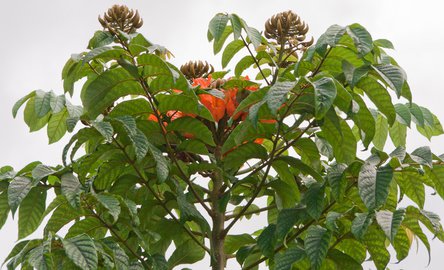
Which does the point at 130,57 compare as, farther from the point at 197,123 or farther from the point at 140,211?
the point at 140,211

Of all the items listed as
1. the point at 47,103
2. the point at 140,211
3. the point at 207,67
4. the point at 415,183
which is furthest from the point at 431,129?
the point at 47,103

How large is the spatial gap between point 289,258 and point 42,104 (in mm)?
875

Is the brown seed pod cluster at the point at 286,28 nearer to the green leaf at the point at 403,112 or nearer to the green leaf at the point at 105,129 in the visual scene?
the green leaf at the point at 403,112

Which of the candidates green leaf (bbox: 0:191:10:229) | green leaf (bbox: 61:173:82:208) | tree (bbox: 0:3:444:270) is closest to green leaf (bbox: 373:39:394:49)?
tree (bbox: 0:3:444:270)

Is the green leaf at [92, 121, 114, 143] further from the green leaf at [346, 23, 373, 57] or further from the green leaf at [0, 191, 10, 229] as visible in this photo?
the green leaf at [346, 23, 373, 57]

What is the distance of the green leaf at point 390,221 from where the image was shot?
→ 7.50 feet

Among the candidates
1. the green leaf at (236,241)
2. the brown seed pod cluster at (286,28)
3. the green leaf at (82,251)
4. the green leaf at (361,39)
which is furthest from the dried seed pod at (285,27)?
the green leaf at (82,251)

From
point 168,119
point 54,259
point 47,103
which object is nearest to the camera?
point 54,259

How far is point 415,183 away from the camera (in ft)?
8.38

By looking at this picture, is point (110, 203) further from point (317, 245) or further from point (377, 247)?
point (377, 247)

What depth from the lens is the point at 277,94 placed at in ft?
7.63

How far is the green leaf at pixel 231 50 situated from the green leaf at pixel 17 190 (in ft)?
2.87

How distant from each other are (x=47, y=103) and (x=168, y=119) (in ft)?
1.30

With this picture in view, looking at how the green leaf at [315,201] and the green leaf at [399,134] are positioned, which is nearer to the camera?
the green leaf at [315,201]
